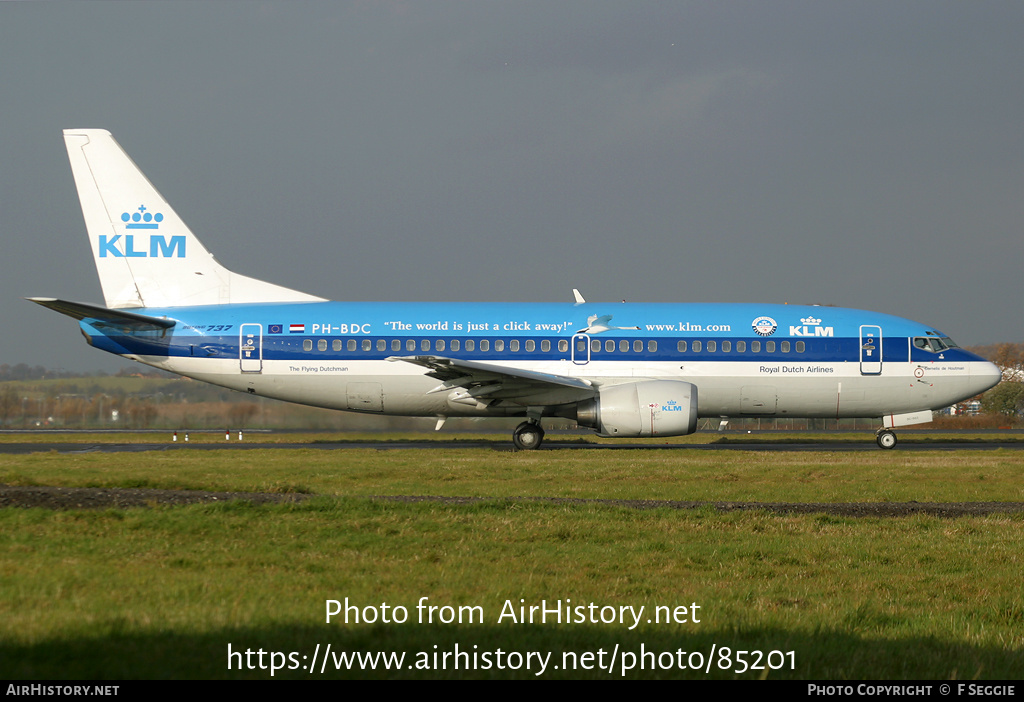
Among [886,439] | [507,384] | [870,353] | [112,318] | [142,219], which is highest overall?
[142,219]

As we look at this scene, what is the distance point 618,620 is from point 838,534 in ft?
15.8

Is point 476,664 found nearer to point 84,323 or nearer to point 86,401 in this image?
point 84,323

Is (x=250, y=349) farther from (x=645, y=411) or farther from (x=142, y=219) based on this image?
(x=645, y=411)

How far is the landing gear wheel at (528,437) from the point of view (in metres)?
24.0

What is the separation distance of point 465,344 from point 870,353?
36.4ft

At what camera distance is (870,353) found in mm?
24781

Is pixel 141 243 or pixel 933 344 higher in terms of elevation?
pixel 141 243

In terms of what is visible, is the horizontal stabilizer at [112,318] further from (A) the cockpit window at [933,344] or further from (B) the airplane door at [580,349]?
(A) the cockpit window at [933,344]

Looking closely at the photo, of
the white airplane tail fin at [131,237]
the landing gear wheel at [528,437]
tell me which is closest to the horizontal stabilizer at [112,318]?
the white airplane tail fin at [131,237]

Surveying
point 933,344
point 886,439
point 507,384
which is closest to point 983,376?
point 933,344

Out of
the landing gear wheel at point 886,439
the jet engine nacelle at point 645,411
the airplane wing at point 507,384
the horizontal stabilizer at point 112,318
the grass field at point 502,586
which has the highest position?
the horizontal stabilizer at point 112,318

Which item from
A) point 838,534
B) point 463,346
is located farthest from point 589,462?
point 838,534

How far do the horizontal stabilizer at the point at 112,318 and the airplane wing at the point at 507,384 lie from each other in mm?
6376

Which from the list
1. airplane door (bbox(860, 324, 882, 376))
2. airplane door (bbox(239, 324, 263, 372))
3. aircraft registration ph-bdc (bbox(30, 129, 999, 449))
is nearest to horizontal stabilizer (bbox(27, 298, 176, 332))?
aircraft registration ph-bdc (bbox(30, 129, 999, 449))
